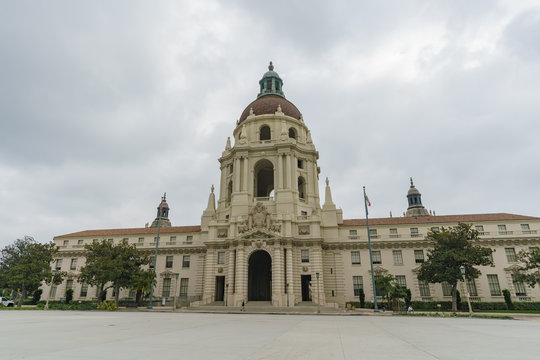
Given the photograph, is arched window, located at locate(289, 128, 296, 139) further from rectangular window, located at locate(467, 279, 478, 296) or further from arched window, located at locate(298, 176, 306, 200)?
rectangular window, located at locate(467, 279, 478, 296)

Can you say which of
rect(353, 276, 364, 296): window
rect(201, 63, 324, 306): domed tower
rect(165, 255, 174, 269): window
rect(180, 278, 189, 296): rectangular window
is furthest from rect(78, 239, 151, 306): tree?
rect(353, 276, 364, 296): window

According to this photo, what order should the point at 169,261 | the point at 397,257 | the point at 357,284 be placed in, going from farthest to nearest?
1. the point at 169,261
2. the point at 397,257
3. the point at 357,284

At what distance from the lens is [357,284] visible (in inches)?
1882

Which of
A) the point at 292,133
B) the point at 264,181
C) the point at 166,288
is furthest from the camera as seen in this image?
the point at 264,181

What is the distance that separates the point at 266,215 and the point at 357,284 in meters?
18.3

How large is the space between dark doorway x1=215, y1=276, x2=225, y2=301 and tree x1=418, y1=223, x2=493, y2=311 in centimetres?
2967

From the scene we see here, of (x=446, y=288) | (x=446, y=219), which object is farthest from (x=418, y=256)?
(x=446, y=219)

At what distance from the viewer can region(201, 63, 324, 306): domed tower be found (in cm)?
4541

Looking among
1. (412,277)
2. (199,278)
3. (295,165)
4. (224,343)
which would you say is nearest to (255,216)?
(295,165)

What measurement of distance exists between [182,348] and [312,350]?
4.10 meters

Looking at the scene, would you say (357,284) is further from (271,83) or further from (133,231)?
(271,83)

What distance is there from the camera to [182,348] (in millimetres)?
9344

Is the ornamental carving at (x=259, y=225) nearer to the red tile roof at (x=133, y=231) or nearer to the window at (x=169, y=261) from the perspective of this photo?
the red tile roof at (x=133, y=231)

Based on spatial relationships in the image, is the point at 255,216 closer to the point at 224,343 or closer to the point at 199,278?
the point at 199,278
